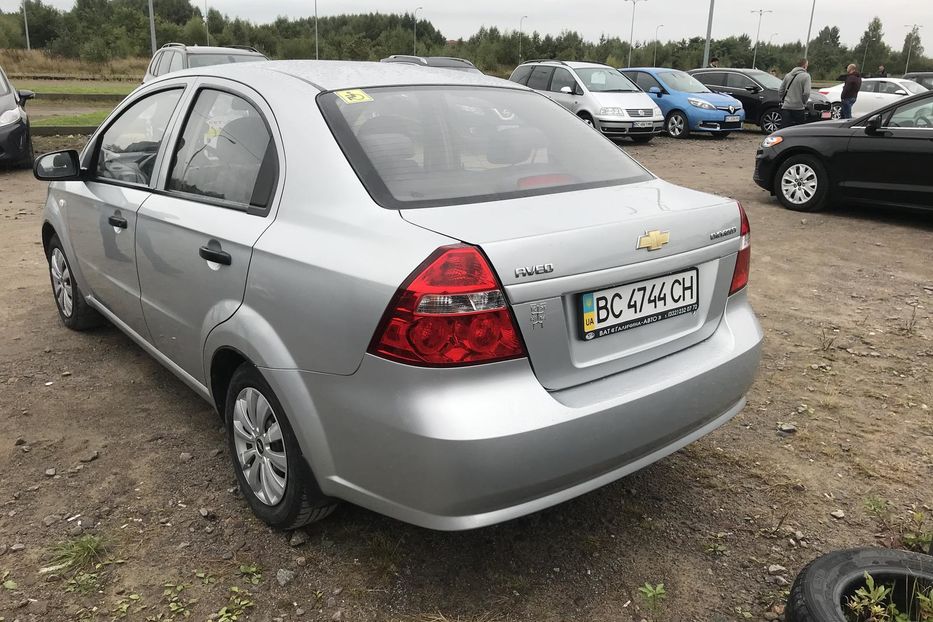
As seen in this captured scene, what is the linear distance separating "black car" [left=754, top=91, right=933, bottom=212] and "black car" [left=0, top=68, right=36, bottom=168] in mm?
10224

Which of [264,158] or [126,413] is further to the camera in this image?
[126,413]

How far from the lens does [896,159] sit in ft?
26.2

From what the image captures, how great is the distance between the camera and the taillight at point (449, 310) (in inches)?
79.9

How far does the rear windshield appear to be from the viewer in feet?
8.05

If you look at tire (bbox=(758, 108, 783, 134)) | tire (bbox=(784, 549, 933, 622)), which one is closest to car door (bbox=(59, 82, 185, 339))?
tire (bbox=(784, 549, 933, 622))

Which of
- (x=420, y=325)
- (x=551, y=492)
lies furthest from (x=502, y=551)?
(x=420, y=325)

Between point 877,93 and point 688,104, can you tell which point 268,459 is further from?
point 877,93

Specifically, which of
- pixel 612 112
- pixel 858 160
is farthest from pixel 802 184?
pixel 612 112

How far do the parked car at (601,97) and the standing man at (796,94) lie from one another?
246 centimetres

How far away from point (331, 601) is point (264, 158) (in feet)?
5.10

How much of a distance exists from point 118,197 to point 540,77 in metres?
14.2

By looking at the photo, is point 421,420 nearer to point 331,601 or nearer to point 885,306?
point 331,601

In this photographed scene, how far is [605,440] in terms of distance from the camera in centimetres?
223

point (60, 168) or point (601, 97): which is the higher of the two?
point (601, 97)
